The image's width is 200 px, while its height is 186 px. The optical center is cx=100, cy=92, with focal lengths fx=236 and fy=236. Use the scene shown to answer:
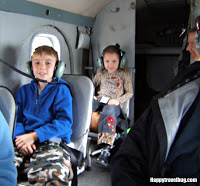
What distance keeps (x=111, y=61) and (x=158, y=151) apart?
8.15ft

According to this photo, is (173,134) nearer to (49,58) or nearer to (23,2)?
(49,58)

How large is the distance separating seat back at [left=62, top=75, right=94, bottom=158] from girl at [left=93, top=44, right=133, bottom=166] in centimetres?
78

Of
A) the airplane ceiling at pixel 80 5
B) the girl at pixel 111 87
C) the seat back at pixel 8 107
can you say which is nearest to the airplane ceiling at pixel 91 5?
the airplane ceiling at pixel 80 5

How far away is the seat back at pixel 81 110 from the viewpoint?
2.12 metres

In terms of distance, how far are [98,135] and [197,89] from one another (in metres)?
1.98

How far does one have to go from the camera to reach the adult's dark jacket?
36.6 inches

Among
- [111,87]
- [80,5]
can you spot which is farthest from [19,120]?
[80,5]

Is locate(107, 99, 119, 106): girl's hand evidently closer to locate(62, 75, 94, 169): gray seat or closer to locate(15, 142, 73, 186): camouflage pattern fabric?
locate(62, 75, 94, 169): gray seat

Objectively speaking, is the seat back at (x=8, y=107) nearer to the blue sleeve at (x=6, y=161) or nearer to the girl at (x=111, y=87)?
the blue sleeve at (x=6, y=161)

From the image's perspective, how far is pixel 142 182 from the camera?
998 millimetres

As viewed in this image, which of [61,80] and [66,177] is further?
[61,80]

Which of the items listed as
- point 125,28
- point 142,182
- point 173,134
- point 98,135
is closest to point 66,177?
point 142,182

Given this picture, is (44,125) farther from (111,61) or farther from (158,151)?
(111,61)

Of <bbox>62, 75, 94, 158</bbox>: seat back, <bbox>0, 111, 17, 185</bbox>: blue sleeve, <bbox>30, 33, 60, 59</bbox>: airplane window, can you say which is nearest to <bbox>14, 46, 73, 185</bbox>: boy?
<bbox>62, 75, 94, 158</bbox>: seat back
